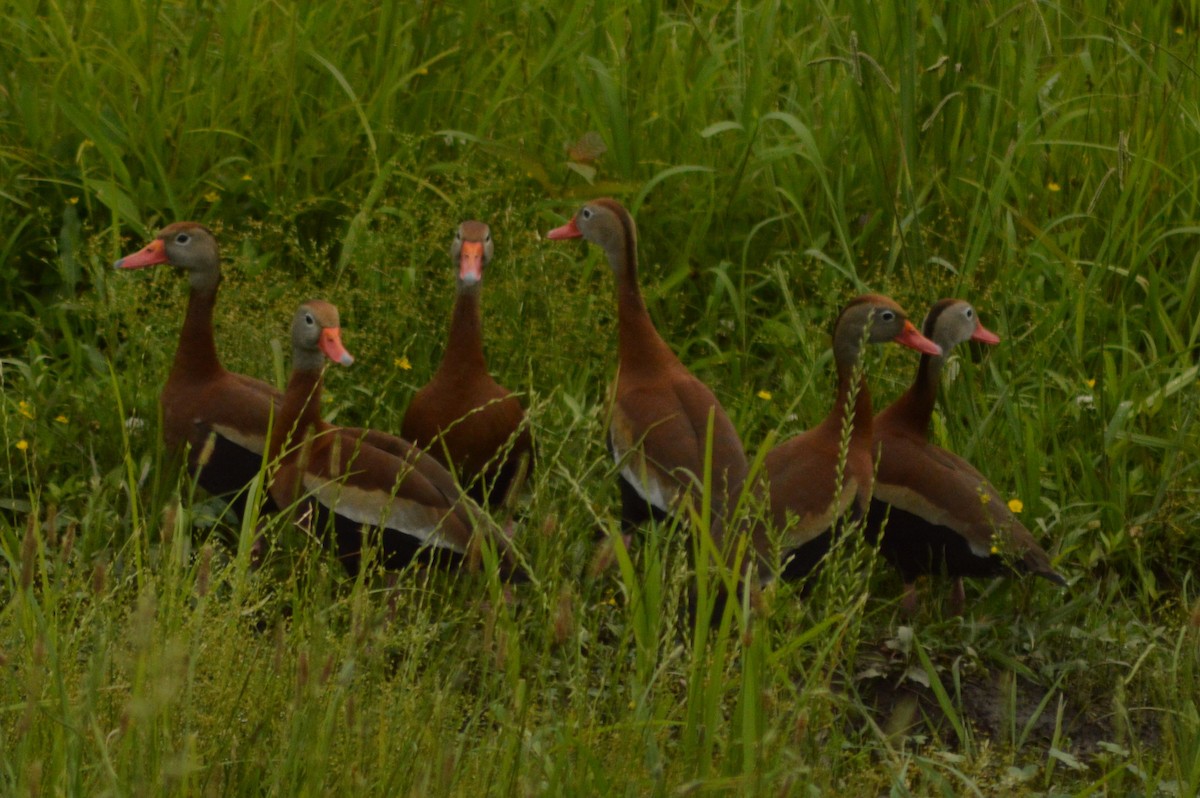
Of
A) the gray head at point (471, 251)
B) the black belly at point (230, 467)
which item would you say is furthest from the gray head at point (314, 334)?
the gray head at point (471, 251)

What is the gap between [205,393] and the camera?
3953 millimetres

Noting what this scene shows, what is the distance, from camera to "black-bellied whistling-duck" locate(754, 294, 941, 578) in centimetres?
351

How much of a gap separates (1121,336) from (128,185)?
2.61 m

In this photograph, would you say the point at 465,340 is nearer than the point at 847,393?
No

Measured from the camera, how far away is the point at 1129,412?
400cm

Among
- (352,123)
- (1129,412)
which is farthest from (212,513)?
(1129,412)

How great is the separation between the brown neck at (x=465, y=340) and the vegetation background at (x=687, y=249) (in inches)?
9.0

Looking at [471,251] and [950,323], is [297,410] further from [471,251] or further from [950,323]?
[950,323]

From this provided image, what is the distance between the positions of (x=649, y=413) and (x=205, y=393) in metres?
1.01

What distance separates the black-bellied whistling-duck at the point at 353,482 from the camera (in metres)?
3.45

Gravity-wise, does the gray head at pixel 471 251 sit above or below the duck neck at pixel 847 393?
above

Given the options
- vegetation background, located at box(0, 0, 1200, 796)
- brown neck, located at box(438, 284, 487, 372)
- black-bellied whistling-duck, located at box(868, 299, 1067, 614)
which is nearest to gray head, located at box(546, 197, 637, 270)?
vegetation background, located at box(0, 0, 1200, 796)

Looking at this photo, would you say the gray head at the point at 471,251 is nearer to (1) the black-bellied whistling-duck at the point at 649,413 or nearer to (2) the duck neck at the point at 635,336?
(1) the black-bellied whistling-duck at the point at 649,413

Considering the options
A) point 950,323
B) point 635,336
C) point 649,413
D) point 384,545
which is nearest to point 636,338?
point 635,336
